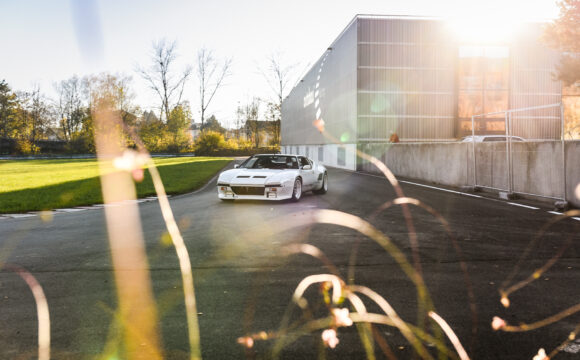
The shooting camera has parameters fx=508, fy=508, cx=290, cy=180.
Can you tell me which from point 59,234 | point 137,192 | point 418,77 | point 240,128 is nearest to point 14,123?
point 240,128

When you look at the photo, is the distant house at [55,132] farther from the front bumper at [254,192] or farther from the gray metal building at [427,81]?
the front bumper at [254,192]

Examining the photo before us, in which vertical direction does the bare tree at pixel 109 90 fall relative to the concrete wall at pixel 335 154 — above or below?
above

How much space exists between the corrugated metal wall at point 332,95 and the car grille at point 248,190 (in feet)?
61.5

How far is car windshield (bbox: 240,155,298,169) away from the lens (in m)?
12.6

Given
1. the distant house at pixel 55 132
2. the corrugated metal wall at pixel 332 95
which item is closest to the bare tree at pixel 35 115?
the distant house at pixel 55 132

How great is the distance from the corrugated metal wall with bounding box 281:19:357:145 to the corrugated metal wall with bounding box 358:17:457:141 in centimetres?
83

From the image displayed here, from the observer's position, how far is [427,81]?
3066 centimetres

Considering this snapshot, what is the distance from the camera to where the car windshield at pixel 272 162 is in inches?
496

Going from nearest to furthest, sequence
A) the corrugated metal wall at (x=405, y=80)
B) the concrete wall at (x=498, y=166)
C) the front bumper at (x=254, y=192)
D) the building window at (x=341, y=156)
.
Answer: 1. the concrete wall at (x=498, y=166)
2. the front bumper at (x=254, y=192)
3. the corrugated metal wall at (x=405, y=80)
4. the building window at (x=341, y=156)

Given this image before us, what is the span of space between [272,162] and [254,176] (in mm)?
1510

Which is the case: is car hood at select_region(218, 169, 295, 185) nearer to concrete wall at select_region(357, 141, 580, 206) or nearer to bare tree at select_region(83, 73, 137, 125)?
concrete wall at select_region(357, 141, 580, 206)

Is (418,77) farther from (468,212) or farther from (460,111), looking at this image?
(468,212)

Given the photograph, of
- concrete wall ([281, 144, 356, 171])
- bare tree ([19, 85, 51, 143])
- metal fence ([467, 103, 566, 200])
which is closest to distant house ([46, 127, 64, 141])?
bare tree ([19, 85, 51, 143])

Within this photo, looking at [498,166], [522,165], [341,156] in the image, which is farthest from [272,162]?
[341,156]
